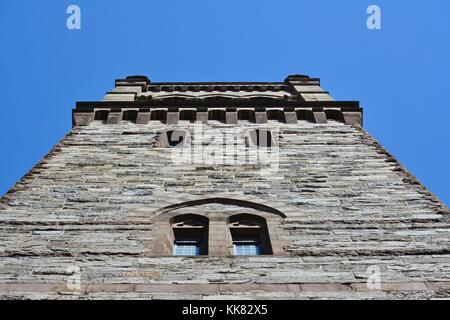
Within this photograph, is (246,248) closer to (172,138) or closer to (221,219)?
(221,219)

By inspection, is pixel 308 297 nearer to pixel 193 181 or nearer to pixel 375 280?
pixel 375 280

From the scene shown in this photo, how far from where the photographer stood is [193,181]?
35.6 ft

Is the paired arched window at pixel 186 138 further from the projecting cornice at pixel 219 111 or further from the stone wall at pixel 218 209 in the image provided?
the projecting cornice at pixel 219 111

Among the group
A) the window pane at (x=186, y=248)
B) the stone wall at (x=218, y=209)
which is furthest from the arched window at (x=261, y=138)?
the window pane at (x=186, y=248)

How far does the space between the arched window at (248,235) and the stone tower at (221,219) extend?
0.02m

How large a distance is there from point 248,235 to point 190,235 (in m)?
0.82

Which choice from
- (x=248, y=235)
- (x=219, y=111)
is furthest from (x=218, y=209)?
(x=219, y=111)

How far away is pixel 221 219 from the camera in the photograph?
9195 mm

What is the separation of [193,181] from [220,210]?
1.40 metres

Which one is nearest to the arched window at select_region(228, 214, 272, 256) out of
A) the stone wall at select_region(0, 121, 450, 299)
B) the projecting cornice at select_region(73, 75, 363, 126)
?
the stone wall at select_region(0, 121, 450, 299)

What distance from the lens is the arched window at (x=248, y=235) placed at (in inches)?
336

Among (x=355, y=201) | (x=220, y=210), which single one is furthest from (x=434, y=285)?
Result: (x=220, y=210)

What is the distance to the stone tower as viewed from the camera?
6.97m

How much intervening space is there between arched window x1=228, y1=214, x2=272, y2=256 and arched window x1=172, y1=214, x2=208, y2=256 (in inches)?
15.4
